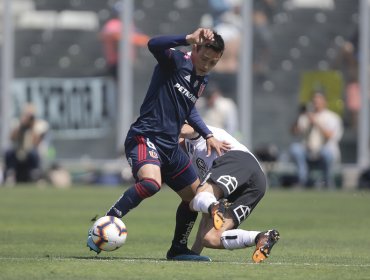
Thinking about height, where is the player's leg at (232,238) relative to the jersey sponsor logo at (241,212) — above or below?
below

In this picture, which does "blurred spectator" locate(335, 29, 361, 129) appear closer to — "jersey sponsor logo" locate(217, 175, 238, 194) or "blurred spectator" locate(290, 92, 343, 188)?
"blurred spectator" locate(290, 92, 343, 188)

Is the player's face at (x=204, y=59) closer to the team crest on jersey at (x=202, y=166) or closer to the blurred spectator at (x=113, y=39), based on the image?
the team crest on jersey at (x=202, y=166)

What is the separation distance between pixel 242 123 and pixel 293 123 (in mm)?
2004

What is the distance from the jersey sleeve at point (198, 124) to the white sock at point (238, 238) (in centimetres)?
106

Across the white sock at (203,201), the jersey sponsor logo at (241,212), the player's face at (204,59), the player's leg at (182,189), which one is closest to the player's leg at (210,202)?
the white sock at (203,201)

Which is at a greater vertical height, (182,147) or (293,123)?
(182,147)

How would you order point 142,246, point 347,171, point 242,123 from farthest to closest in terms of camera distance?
point 242,123, point 347,171, point 142,246

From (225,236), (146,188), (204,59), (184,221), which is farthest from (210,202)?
(204,59)

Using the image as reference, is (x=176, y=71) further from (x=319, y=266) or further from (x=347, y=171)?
(x=347, y=171)

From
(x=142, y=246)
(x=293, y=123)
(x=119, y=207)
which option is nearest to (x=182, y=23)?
(x=293, y=123)

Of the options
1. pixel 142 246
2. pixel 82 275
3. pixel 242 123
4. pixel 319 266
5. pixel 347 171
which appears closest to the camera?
pixel 82 275

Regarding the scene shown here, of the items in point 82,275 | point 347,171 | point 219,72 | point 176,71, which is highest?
point 176,71

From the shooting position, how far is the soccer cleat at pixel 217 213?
30.9 feet

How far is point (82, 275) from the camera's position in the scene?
857 cm
